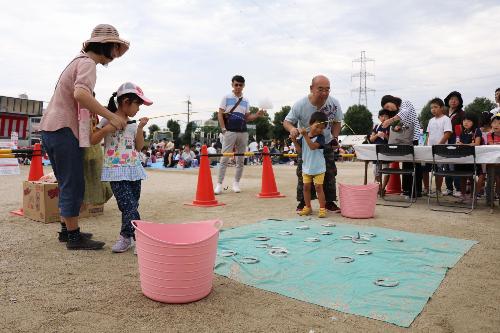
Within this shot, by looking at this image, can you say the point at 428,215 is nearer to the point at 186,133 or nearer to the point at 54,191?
the point at 54,191

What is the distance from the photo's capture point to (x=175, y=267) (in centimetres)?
232

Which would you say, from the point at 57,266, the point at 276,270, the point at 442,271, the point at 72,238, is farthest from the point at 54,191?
the point at 442,271

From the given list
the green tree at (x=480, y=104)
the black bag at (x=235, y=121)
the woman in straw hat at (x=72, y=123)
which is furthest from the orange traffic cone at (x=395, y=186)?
the green tree at (x=480, y=104)

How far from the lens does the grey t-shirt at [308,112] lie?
5418 millimetres

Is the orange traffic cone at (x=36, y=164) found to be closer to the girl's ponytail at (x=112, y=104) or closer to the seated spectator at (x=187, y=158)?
the girl's ponytail at (x=112, y=104)

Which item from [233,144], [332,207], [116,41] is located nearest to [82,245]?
[116,41]

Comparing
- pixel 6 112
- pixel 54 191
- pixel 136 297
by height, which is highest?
pixel 6 112

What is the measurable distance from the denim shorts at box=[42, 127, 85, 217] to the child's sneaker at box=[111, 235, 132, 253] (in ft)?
1.61

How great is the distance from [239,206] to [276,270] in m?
3.21

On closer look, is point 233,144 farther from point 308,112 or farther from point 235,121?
point 308,112

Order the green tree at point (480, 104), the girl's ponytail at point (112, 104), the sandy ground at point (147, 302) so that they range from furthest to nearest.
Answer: the green tree at point (480, 104), the girl's ponytail at point (112, 104), the sandy ground at point (147, 302)

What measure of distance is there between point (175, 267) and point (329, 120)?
3.73 meters

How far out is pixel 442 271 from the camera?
2924mm

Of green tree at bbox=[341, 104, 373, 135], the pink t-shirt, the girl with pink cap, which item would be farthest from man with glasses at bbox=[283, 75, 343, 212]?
green tree at bbox=[341, 104, 373, 135]
